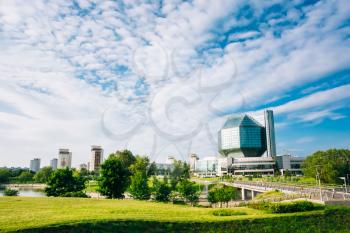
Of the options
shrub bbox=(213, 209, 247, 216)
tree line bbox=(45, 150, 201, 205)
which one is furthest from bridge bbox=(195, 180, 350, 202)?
tree line bbox=(45, 150, 201, 205)

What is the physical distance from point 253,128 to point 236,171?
32.0m

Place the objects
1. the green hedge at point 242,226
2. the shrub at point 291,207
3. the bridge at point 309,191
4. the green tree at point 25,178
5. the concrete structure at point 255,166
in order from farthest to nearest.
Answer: the concrete structure at point 255,166 < the green tree at point 25,178 < the bridge at point 309,191 < the shrub at point 291,207 < the green hedge at point 242,226

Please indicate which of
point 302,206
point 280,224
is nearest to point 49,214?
point 280,224

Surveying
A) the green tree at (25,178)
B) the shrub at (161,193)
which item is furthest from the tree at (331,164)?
the green tree at (25,178)

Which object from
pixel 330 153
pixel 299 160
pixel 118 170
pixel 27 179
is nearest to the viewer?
pixel 118 170

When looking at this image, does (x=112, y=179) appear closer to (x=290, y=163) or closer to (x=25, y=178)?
(x=25, y=178)

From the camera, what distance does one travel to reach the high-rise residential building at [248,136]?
183 m

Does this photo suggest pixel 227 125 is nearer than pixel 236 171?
No

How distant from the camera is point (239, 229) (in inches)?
869

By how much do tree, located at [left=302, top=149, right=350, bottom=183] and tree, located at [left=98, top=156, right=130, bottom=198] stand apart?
39.8 metres

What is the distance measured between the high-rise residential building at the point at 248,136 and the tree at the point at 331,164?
4126 inches

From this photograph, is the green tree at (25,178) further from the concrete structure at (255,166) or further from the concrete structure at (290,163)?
the concrete structure at (290,163)

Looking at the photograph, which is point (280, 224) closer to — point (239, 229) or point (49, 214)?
point (239, 229)

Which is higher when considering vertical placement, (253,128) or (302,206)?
(253,128)
